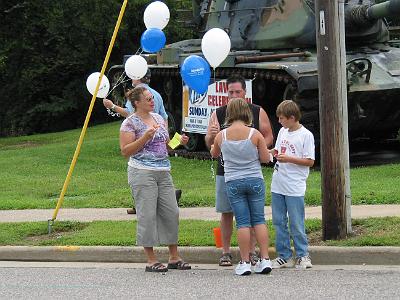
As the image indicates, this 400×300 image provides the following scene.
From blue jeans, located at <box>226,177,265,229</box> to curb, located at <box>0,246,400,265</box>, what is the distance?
2.54 ft

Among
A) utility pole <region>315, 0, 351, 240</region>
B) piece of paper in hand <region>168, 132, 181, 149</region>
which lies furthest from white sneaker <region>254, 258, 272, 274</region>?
piece of paper in hand <region>168, 132, 181, 149</region>

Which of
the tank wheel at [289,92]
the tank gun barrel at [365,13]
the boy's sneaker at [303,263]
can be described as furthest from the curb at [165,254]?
the tank gun barrel at [365,13]

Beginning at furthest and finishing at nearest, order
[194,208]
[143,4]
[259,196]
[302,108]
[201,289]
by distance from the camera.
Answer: [143,4], [302,108], [194,208], [259,196], [201,289]

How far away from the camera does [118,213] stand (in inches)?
466

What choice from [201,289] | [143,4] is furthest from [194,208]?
[143,4]

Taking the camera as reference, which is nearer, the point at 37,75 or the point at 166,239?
the point at 166,239

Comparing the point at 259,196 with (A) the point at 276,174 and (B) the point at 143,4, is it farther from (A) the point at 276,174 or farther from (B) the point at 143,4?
(B) the point at 143,4

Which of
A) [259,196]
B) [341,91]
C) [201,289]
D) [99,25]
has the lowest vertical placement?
[201,289]

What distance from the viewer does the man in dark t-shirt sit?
8.39m

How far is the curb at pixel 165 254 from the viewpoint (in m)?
8.36

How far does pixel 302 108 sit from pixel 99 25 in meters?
20.4

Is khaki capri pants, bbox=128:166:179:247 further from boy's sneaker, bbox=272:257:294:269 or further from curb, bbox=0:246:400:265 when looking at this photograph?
boy's sneaker, bbox=272:257:294:269

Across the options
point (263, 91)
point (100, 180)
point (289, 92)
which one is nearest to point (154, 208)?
point (100, 180)

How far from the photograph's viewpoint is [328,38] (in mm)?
8805
